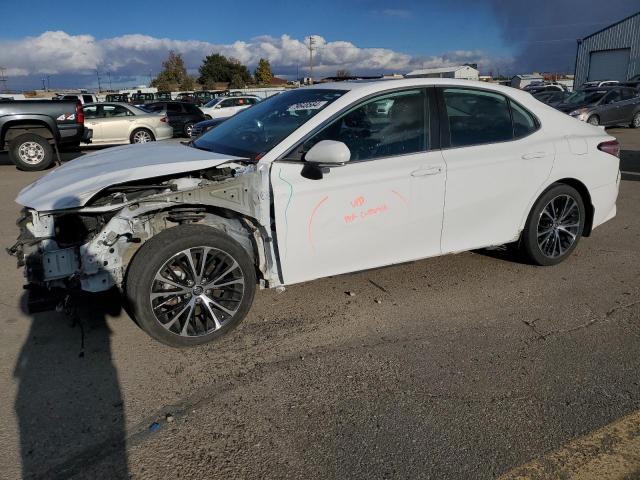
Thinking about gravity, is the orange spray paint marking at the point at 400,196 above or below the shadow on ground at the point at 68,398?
above

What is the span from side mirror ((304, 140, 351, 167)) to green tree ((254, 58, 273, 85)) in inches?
3336

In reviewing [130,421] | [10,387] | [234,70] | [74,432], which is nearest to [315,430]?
[130,421]

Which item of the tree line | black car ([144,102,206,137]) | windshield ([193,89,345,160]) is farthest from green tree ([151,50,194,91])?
windshield ([193,89,345,160])

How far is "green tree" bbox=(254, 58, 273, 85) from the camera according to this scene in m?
84.4

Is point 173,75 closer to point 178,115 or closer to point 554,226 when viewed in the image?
point 178,115

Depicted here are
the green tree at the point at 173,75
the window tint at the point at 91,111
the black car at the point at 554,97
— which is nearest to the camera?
the window tint at the point at 91,111

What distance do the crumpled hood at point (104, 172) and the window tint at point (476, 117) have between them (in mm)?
1827

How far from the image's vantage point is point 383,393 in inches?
114

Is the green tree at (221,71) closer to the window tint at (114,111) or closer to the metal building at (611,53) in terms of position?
the metal building at (611,53)

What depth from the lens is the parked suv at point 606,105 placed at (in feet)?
57.8

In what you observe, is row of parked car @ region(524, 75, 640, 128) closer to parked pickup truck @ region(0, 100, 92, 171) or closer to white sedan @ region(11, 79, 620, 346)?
white sedan @ region(11, 79, 620, 346)

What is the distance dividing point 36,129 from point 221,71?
75090 millimetres

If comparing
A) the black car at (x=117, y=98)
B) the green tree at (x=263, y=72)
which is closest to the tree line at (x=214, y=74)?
the green tree at (x=263, y=72)

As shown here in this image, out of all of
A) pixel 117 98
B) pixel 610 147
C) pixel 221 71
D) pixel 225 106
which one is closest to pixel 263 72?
pixel 221 71
